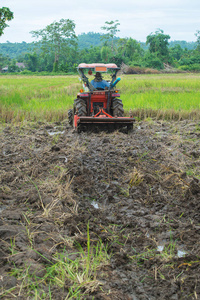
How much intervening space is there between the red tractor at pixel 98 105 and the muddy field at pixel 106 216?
37.4 inches

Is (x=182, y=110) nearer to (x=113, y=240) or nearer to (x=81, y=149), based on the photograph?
(x=81, y=149)

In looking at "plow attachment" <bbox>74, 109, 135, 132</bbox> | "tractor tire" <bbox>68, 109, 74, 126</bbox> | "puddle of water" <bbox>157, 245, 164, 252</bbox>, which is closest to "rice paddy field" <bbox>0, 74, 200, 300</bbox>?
"puddle of water" <bbox>157, 245, 164, 252</bbox>

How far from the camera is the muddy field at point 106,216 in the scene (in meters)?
2.05

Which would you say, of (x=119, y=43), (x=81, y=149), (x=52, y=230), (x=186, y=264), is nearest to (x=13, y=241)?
(x=52, y=230)

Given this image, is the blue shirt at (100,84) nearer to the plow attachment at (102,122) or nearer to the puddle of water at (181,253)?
the plow attachment at (102,122)

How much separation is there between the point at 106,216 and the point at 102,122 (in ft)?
11.3

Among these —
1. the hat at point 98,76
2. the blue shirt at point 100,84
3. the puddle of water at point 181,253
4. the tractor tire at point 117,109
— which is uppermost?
the hat at point 98,76

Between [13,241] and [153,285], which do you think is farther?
[13,241]

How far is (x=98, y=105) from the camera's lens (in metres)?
7.38

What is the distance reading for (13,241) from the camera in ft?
7.76

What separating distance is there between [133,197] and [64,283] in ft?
5.51

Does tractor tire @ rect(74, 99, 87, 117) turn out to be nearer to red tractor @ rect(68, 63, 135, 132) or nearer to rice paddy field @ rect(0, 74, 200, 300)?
red tractor @ rect(68, 63, 135, 132)

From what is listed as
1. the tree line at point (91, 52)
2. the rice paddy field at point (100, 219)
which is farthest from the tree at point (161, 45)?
the rice paddy field at point (100, 219)

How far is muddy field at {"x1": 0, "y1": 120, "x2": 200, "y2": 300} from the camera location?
2.05 m
